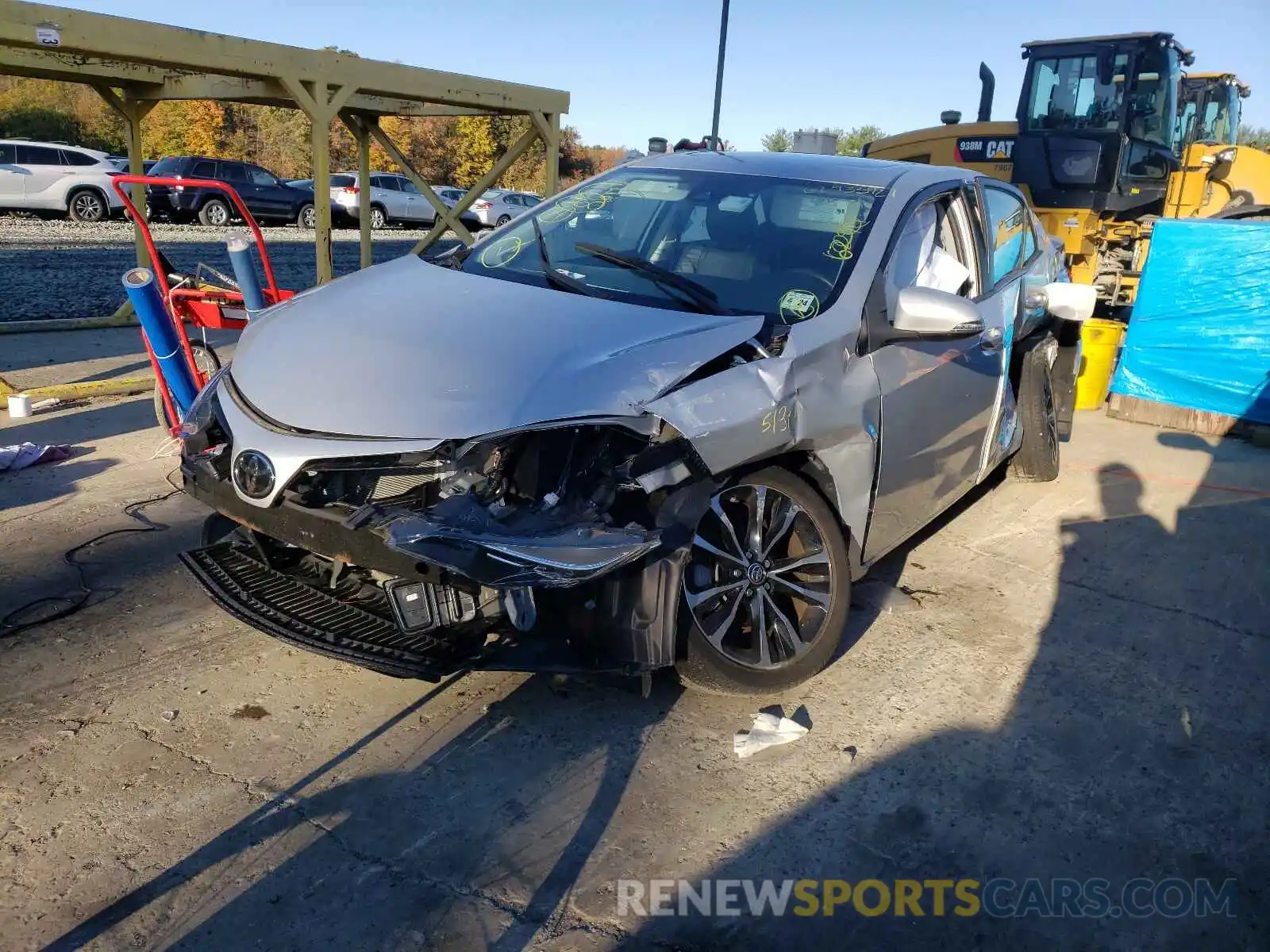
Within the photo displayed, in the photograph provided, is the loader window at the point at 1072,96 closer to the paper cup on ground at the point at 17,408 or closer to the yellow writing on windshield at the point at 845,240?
the yellow writing on windshield at the point at 845,240

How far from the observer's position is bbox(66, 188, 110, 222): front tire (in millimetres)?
A: 22344

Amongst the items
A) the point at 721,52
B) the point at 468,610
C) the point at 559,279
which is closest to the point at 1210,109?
the point at 721,52

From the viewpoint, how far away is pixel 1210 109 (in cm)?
1317

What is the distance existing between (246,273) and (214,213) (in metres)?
20.4

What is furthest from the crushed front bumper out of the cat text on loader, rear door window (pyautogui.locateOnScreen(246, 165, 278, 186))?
rear door window (pyautogui.locateOnScreen(246, 165, 278, 186))

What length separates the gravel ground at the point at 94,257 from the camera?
1191 cm

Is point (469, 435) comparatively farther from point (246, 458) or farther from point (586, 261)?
point (586, 261)

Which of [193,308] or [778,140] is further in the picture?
[778,140]

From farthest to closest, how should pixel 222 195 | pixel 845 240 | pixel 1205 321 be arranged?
1. pixel 222 195
2. pixel 1205 321
3. pixel 845 240

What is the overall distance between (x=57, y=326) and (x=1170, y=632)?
384 inches

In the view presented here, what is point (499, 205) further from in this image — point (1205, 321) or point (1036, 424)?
point (1036, 424)

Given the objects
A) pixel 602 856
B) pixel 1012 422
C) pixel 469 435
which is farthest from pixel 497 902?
pixel 1012 422

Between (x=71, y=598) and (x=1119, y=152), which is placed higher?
(x=1119, y=152)

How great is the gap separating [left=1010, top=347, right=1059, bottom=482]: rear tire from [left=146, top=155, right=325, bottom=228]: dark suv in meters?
19.9
